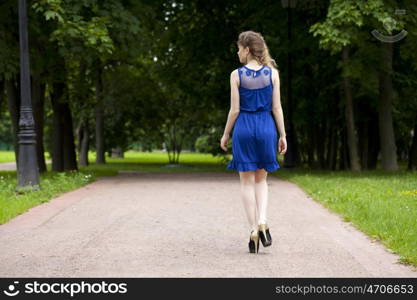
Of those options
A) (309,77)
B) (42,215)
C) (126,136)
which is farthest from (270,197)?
(126,136)

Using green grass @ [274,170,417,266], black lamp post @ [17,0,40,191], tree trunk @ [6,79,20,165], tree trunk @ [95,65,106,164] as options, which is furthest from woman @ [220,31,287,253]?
tree trunk @ [95,65,106,164]

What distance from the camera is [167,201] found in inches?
476

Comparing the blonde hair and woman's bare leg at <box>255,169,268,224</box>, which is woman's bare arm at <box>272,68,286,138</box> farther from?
woman's bare leg at <box>255,169,268,224</box>

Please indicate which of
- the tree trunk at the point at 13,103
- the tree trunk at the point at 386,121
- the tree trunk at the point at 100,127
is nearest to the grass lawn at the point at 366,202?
the tree trunk at the point at 13,103

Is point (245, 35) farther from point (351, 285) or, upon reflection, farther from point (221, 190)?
point (221, 190)

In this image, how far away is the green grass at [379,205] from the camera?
23.8 ft

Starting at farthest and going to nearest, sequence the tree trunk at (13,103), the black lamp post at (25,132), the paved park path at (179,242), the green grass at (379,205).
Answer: the tree trunk at (13,103) < the black lamp post at (25,132) < the green grass at (379,205) < the paved park path at (179,242)

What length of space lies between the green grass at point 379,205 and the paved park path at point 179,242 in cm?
16

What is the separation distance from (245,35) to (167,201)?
5717 mm

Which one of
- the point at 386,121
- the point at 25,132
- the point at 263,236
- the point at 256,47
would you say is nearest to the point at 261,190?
the point at 263,236

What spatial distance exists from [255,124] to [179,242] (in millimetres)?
1629

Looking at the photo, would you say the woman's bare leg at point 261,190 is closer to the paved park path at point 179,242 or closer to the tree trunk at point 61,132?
the paved park path at point 179,242

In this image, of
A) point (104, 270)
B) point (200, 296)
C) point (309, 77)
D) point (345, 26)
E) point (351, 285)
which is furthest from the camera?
point (309, 77)

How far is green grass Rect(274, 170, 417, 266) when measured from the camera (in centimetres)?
724
